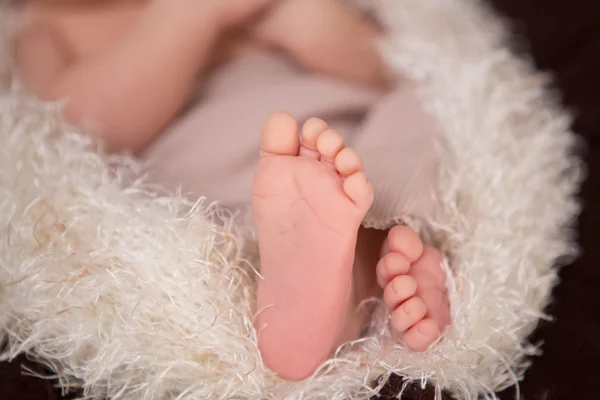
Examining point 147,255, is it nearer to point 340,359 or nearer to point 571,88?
point 340,359

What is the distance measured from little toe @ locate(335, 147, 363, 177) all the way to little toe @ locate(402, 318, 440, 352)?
0.15m

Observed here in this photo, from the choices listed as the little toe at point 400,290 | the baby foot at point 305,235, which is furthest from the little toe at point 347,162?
the little toe at point 400,290

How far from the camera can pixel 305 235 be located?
49 centimetres

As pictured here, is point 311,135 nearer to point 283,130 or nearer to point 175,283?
point 283,130

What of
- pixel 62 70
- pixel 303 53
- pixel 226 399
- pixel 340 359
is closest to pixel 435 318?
pixel 340 359

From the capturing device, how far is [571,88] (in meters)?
0.90

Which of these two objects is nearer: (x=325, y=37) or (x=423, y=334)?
(x=423, y=334)

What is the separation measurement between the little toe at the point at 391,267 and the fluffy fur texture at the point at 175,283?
3cm

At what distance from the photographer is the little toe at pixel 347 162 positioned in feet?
1.54

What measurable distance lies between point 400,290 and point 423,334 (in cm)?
4

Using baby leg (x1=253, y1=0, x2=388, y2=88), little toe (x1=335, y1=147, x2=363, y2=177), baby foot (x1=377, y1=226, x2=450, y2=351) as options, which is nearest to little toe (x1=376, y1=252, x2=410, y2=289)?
baby foot (x1=377, y1=226, x2=450, y2=351)

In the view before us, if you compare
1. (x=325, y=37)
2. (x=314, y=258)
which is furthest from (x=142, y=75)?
(x=314, y=258)

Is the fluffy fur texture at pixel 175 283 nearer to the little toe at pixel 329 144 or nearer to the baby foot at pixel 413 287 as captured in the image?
the baby foot at pixel 413 287

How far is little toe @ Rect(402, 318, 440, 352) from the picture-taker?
512 millimetres
